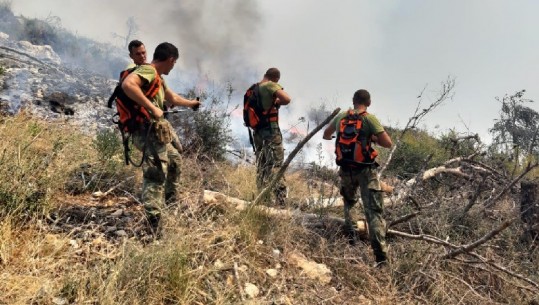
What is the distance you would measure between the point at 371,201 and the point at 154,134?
2.10 metres

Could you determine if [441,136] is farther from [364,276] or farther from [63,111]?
[63,111]

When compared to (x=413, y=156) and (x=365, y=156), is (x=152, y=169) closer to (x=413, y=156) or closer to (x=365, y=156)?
(x=365, y=156)

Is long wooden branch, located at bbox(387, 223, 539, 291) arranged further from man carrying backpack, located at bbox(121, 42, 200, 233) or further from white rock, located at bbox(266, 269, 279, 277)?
man carrying backpack, located at bbox(121, 42, 200, 233)

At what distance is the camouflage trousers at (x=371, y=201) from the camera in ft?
11.9

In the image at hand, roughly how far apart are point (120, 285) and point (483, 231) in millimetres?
4098

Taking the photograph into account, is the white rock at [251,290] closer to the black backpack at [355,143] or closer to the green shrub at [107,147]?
the black backpack at [355,143]

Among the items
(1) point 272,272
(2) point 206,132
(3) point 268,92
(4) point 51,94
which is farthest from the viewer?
(4) point 51,94

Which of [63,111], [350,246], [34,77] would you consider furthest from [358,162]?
[34,77]

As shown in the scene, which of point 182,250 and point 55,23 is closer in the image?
point 182,250

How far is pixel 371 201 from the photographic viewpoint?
12.4ft

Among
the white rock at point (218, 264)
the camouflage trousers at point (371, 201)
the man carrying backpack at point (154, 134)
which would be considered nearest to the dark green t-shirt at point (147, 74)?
the man carrying backpack at point (154, 134)

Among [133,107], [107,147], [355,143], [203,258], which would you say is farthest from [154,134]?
[355,143]

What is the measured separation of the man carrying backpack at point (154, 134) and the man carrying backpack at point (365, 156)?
1633mm

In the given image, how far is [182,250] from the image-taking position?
92.7 inches
